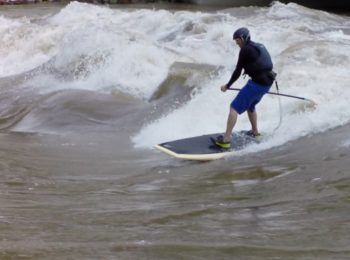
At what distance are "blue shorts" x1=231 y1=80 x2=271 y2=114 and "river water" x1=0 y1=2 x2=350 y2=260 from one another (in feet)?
1.89

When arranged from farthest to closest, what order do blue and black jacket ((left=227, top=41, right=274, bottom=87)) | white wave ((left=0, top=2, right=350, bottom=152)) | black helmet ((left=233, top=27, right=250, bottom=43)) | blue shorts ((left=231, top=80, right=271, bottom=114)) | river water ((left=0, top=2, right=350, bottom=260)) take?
white wave ((left=0, top=2, right=350, bottom=152)), blue shorts ((left=231, top=80, right=271, bottom=114)), blue and black jacket ((left=227, top=41, right=274, bottom=87)), black helmet ((left=233, top=27, right=250, bottom=43)), river water ((left=0, top=2, right=350, bottom=260))

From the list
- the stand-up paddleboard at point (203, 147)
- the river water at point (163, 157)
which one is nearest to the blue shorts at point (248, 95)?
the stand-up paddleboard at point (203, 147)

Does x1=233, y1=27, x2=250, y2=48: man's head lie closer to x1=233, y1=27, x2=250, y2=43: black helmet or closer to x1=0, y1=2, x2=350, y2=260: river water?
x1=233, y1=27, x2=250, y2=43: black helmet

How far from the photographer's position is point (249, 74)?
7.71 meters

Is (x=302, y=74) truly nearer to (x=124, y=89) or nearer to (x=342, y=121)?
(x=342, y=121)

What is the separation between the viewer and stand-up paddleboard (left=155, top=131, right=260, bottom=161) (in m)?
7.67

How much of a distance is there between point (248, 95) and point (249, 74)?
0.28 metres

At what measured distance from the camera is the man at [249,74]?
7.46 meters

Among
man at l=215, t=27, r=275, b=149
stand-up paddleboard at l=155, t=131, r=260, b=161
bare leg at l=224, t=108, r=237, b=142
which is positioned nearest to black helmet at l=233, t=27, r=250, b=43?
man at l=215, t=27, r=275, b=149

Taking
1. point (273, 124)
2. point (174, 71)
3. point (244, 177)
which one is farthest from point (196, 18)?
point (244, 177)

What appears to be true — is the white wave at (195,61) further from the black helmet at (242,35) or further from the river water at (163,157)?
the black helmet at (242,35)

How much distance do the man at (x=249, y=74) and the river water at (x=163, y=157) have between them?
52 cm

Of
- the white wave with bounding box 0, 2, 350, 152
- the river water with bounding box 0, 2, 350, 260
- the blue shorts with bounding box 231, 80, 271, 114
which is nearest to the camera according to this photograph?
the river water with bounding box 0, 2, 350, 260

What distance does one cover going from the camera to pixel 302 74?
11008 millimetres
